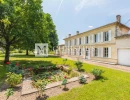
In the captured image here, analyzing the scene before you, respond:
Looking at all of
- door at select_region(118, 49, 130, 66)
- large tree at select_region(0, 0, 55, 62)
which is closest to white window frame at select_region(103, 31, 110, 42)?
door at select_region(118, 49, 130, 66)

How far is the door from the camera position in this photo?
15484 millimetres

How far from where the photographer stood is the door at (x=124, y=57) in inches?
610

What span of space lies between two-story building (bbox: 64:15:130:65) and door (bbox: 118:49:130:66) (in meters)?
0.50

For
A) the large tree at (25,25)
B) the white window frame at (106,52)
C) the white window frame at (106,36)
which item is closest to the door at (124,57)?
the white window frame at (106,52)

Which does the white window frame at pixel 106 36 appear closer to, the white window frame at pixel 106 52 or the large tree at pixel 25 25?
the white window frame at pixel 106 52

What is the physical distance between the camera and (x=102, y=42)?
67.6 ft

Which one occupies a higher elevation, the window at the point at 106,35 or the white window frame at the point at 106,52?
the window at the point at 106,35

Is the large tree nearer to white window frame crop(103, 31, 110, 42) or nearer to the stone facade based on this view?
the stone facade

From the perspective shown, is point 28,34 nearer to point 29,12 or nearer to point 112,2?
point 29,12

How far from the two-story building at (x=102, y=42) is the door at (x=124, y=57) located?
50cm

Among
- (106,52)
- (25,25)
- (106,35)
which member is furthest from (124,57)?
(25,25)

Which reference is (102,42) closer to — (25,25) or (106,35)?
(106,35)

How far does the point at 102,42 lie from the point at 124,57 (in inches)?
208

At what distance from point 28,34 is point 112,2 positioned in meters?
11.2
